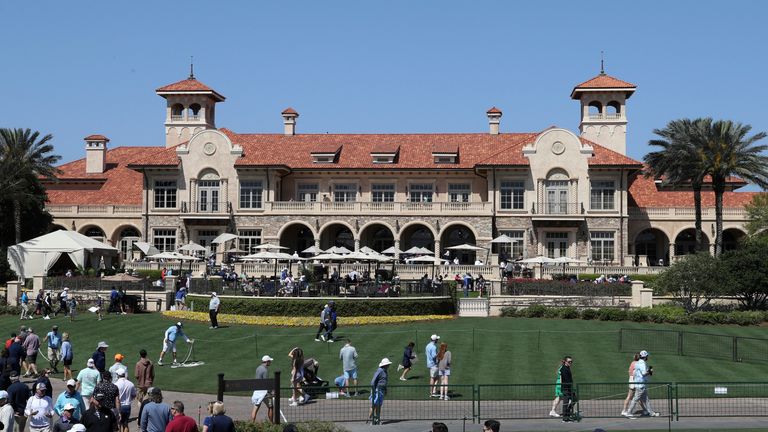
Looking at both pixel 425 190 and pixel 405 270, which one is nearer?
pixel 405 270

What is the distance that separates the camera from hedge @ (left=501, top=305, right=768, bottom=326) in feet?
128

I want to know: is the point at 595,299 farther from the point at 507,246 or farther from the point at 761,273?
the point at 507,246

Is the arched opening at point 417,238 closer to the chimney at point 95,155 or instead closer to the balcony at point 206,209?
the balcony at point 206,209

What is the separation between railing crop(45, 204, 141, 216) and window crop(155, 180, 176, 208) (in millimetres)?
2977

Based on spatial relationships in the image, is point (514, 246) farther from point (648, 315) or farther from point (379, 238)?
point (648, 315)

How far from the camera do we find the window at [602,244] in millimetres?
61969

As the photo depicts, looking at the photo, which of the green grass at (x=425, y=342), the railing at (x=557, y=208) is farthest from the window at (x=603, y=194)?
the green grass at (x=425, y=342)

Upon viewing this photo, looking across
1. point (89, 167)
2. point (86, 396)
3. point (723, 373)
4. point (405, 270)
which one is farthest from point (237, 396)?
point (89, 167)

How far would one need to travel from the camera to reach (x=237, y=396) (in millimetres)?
24562

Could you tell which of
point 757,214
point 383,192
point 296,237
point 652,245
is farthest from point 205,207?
point 757,214

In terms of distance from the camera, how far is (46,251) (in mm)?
50500

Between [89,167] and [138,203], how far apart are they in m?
8.23

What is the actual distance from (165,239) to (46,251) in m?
14.9

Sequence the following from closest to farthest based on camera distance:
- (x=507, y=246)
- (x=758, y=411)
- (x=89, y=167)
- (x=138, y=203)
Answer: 1. (x=758, y=411)
2. (x=507, y=246)
3. (x=138, y=203)
4. (x=89, y=167)
